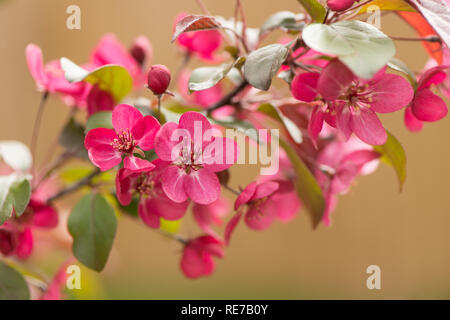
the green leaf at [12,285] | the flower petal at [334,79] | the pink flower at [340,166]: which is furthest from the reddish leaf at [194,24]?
the green leaf at [12,285]

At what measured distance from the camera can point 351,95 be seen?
438mm

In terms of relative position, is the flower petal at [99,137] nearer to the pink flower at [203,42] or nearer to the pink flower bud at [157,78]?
the pink flower bud at [157,78]

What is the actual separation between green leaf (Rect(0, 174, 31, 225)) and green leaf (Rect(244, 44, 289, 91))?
0.27 m

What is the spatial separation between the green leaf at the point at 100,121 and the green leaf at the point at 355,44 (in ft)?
0.78

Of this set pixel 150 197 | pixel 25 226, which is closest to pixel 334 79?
pixel 150 197

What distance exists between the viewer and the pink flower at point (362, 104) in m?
0.43

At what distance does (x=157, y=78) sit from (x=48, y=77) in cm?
25

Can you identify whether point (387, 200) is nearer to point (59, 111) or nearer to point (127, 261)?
point (127, 261)

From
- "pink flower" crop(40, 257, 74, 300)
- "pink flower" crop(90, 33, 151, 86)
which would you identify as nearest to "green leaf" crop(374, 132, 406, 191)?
"pink flower" crop(90, 33, 151, 86)

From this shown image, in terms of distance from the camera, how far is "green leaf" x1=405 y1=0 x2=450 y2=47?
1.27 feet

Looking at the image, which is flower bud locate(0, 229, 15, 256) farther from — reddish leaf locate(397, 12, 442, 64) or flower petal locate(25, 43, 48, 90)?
reddish leaf locate(397, 12, 442, 64)

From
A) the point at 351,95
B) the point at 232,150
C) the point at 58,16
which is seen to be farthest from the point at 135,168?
the point at 58,16
